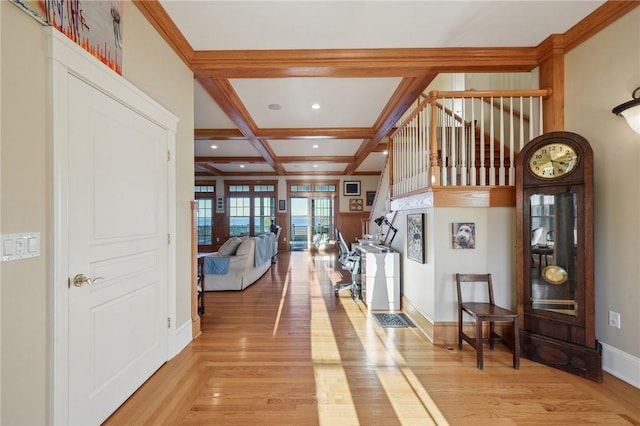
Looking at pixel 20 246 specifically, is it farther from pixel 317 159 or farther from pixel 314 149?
pixel 317 159

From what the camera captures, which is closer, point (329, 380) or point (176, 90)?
point (329, 380)

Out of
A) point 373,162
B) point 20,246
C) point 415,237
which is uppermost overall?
point 373,162

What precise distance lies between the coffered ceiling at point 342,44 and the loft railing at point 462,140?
358 millimetres

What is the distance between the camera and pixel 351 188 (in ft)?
31.9

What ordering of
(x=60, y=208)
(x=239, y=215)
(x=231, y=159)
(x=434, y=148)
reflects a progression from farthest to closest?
(x=239, y=215)
(x=231, y=159)
(x=434, y=148)
(x=60, y=208)

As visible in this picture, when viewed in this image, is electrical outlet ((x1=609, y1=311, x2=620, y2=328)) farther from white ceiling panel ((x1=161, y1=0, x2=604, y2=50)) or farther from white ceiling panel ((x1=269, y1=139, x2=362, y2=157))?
white ceiling panel ((x1=269, y1=139, x2=362, y2=157))

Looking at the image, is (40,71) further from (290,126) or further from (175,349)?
(290,126)

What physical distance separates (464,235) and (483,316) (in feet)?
2.46

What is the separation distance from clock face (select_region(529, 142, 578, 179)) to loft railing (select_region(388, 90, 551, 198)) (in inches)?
11.1

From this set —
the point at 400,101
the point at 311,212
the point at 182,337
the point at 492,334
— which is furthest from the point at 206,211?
the point at 492,334

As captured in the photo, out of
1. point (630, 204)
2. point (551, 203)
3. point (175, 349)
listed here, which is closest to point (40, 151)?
point (175, 349)

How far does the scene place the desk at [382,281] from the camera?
3625 mm

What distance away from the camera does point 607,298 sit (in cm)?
224

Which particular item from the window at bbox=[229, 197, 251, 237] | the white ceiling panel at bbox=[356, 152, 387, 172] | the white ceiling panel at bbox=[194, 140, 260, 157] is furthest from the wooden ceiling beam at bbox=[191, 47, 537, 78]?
the window at bbox=[229, 197, 251, 237]
